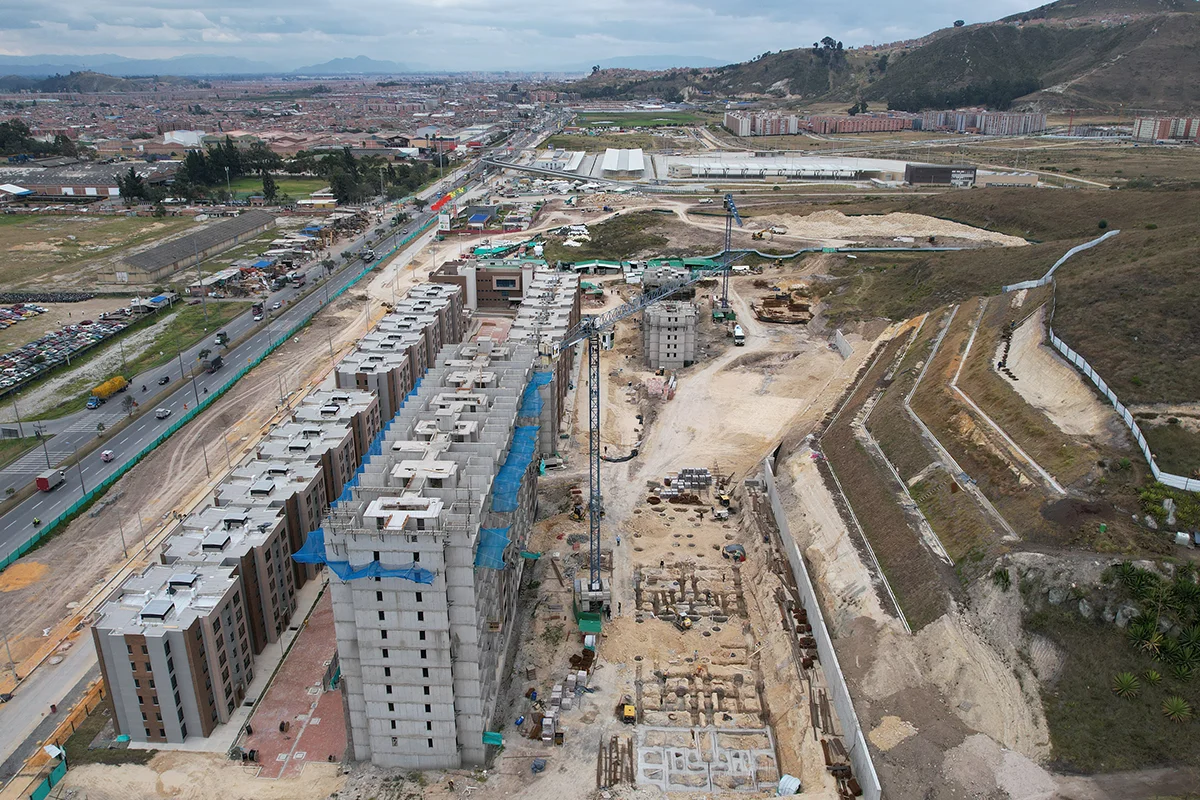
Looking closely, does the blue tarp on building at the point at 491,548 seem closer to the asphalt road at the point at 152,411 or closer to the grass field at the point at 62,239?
the asphalt road at the point at 152,411

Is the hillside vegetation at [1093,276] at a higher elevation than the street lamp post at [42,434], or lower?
higher

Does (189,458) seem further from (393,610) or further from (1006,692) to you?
(1006,692)

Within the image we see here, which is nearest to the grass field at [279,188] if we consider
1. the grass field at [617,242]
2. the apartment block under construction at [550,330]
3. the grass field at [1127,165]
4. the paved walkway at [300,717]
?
the grass field at [617,242]

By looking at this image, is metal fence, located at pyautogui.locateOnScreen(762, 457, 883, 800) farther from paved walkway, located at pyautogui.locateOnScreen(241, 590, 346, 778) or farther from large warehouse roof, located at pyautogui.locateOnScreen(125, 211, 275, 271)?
large warehouse roof, located at pyautogui.locateOnScreen(125, 211, 275, 271)

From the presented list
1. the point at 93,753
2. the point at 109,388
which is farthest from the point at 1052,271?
the point at 109,388

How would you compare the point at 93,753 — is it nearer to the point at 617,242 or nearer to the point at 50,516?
the point at 50,516

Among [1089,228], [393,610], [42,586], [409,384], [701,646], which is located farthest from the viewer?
[1089,228]

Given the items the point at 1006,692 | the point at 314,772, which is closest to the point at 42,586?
the point at 314,772
